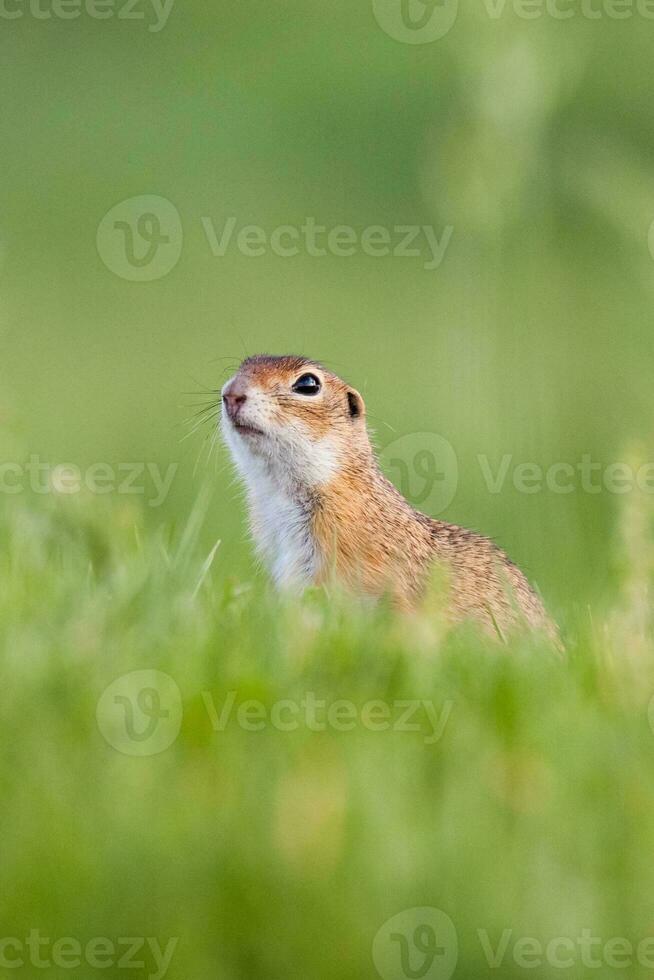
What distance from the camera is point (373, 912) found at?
1925 millimetres

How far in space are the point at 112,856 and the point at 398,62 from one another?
10.8 m

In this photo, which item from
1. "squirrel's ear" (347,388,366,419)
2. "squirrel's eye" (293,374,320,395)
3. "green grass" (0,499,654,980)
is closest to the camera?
"green grass" (0,499,654,980)

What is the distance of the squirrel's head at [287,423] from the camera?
406 cm

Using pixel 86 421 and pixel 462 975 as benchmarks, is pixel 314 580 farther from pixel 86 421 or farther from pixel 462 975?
pixel 86 421

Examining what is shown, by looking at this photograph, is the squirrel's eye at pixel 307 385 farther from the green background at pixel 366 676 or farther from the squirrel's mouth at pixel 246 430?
the green background at pixel 366 676

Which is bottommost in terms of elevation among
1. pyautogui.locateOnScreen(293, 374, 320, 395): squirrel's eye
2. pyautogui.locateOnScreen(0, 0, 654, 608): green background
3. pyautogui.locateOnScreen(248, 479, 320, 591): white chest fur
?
pyautogui.locateOnScreen(248, 479, 320, 591): white chest fur

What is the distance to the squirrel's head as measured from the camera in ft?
13.3

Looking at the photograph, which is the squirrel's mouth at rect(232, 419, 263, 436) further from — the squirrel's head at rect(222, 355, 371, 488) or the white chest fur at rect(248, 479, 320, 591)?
the white chest fur at rect(248, 479, 320, 591)

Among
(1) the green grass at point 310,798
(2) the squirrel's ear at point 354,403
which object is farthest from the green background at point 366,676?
(2) the squirrel's ear at point 354,403

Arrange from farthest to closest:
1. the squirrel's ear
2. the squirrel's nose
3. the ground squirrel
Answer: the squirrel's ear, the squirrel's nose, the ground squirrel

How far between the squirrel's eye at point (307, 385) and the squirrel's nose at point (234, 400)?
259 millimetres

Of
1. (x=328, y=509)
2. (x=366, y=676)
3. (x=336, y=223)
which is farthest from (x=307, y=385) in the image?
(x=336, y=223)

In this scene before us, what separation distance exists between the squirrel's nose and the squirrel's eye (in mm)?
259

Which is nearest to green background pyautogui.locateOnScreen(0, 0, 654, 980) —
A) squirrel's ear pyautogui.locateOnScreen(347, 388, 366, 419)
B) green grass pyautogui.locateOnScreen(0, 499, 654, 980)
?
green grass pyautogui.locateOnScreen(0, 499, 654, 980)
